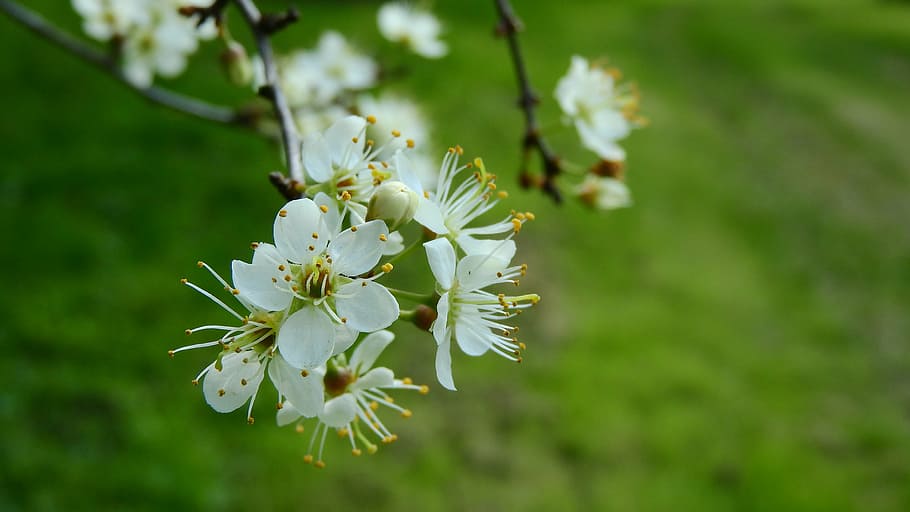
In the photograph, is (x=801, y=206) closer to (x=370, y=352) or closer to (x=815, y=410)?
(x=815, y=410)

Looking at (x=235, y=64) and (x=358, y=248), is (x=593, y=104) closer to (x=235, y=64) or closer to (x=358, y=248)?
(x=235, y=64)

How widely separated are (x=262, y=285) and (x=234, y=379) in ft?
0.38

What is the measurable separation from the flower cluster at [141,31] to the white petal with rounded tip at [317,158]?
0.80 metres

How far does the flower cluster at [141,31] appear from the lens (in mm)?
1580

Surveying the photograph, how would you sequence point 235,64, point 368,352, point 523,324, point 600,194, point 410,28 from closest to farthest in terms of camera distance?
point 368,352 < point 235,64 < point 600,194 < point 410,28 < point 523,324

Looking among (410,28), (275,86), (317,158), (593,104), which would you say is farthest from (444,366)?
(410,28)

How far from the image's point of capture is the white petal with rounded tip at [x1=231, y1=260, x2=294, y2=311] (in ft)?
2.53

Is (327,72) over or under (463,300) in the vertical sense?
under

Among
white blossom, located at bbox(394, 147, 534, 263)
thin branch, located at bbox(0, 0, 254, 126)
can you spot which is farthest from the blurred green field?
white blossom, located at bbox(394, 147, 534, 263)

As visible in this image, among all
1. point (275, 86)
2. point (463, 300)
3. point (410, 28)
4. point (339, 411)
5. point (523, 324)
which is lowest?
point (523, 324)

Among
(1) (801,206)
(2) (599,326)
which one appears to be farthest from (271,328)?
(1) (801,206)

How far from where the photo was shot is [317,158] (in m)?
0.90

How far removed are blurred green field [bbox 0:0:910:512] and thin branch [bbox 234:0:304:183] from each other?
0.71 metres

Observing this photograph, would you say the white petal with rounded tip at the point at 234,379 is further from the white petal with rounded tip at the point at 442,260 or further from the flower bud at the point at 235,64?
the flower bud at the point at 235,64
